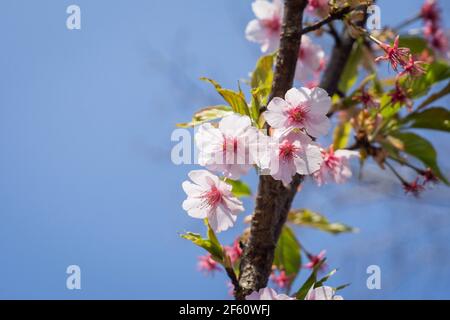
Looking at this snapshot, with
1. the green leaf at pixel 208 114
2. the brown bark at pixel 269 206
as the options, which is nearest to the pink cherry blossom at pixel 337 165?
the brown bark at pixel 269 206

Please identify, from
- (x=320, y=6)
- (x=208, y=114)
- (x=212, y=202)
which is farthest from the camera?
(x=320, y=6)

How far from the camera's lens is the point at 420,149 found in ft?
5.79

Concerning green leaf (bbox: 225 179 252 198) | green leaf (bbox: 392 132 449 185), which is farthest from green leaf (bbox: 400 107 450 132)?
green leaf (bbox: 225 179 252 198)

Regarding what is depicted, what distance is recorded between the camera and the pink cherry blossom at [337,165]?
1569 mm

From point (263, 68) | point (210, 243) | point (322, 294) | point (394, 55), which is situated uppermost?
point (263, 68)

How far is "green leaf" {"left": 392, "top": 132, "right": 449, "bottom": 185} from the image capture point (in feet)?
5.76

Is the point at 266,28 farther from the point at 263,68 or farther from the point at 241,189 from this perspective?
the point at 241,189

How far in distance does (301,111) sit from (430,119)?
76cm

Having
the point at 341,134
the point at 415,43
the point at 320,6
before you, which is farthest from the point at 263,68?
the point at 415,43

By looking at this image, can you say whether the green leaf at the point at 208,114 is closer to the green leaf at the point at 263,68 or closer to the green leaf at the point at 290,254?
the green leaf at the point at 263,68

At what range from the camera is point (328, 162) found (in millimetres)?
1581

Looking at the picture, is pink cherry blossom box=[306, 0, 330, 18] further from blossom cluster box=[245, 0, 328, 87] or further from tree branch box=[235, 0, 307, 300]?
tree branch box=[235, 0, 307, 300]

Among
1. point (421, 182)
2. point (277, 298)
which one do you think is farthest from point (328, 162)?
point (277, 298)

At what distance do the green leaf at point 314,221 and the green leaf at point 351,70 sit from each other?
1.60 ft
